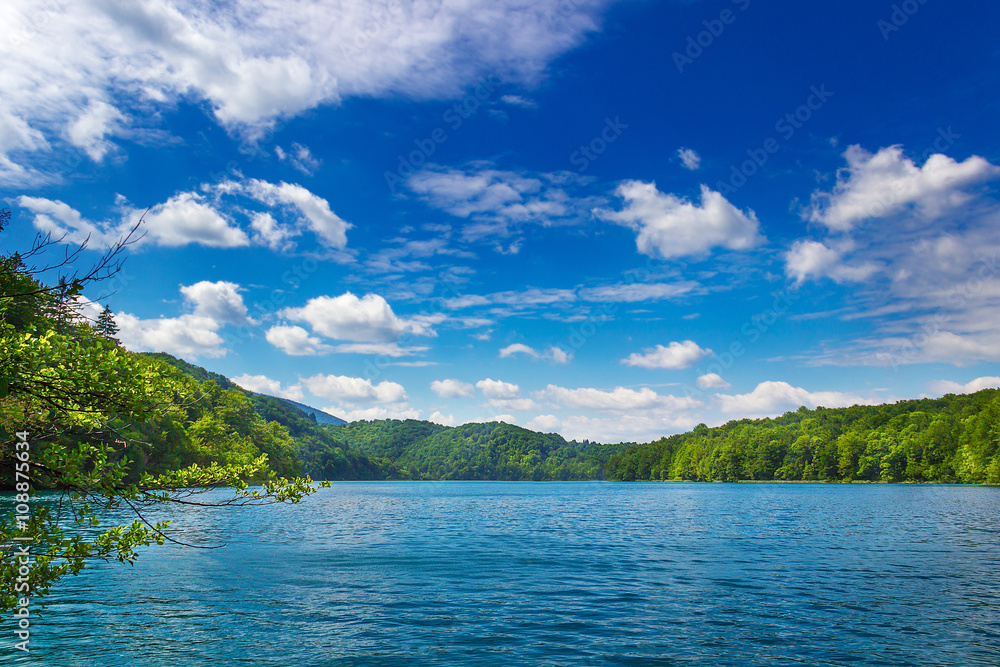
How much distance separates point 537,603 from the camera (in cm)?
2250

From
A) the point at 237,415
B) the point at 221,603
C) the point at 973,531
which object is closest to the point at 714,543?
the point at 973,531

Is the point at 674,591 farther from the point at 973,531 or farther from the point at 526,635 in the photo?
the point at 973,531

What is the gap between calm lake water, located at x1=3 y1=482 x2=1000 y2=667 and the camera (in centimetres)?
1644

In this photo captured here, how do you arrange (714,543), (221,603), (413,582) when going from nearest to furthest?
(221,603)
(413,582)
(714,543)

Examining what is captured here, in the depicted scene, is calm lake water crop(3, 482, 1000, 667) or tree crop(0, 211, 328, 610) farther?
calm lake water crop(3, 482, 1000, 667)

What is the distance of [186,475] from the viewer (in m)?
10.1

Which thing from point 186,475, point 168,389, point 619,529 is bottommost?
point 619,529

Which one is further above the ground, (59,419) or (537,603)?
(59,419)

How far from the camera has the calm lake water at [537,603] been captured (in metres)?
16.4

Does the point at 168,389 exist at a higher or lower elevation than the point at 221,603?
higher

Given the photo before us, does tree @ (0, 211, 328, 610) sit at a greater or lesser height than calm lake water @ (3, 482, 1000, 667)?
greater

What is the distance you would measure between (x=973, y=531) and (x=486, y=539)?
37283mm

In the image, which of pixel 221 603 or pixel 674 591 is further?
pixel 674 591

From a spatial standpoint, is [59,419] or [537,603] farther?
[537,603]
